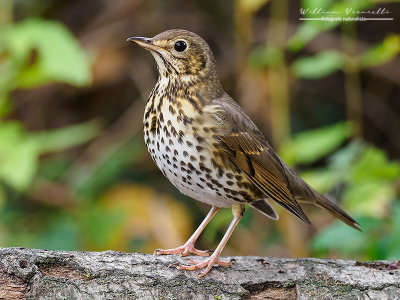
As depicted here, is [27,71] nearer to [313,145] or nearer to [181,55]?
[181,55]

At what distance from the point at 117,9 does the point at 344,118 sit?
7.81 ft

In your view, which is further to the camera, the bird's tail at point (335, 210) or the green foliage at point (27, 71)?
the green foliage at point (27, 71)

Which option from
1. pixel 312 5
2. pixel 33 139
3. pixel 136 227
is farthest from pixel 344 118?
pixel 33 139

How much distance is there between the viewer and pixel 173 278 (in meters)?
2.65

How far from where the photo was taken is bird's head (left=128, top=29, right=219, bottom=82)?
3285 mm

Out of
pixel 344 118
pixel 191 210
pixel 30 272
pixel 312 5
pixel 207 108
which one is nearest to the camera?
pixel 30 272

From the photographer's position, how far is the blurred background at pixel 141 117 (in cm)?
383

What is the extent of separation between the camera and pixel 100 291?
247 cm

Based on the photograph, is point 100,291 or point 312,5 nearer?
point 100,291

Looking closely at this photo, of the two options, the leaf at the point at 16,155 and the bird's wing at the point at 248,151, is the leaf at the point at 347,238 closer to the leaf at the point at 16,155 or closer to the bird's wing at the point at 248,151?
the bird's wing at the point at 248,151

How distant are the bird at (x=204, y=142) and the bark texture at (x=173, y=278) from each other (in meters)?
0.19

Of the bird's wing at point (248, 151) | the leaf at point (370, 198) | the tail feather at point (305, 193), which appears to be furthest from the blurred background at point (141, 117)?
the bird's wing at point (248, 151)

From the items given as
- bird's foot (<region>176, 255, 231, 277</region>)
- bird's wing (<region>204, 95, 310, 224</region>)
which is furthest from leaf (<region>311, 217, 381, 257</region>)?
bird's foot (<region>176, 255, 231, 277</region>)

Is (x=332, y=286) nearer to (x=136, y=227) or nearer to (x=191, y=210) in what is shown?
(x=136, y=227)
